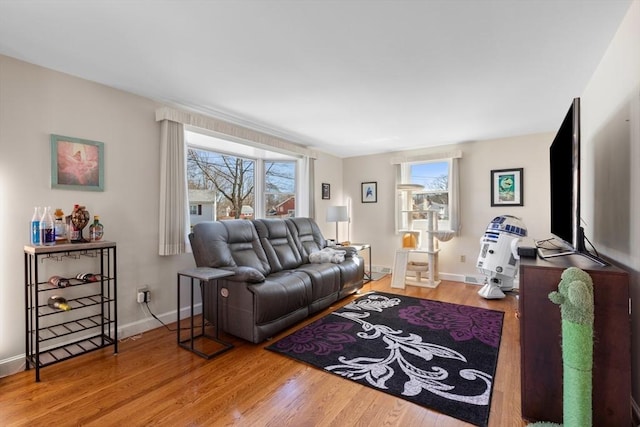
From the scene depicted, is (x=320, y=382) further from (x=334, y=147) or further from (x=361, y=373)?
(x=334, y=147)

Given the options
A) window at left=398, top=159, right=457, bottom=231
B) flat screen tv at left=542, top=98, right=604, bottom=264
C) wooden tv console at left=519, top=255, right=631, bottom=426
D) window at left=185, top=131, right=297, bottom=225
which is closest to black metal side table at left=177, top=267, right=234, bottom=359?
window at left=185, top=131, right=297, bottom=225

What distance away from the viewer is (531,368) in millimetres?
1638

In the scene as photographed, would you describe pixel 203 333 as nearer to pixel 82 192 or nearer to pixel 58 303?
pixel 58 303

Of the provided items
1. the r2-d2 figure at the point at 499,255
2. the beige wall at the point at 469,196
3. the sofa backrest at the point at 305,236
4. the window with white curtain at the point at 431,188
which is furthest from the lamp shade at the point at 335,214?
the r2-d2 figure at the point at 499,255

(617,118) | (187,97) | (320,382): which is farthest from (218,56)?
(617,118)

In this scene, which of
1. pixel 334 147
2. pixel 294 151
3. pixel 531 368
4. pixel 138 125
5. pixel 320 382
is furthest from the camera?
pixel 334 147

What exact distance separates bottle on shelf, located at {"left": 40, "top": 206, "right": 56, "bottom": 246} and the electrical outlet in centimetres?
88

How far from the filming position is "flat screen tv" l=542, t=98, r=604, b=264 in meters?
1.70

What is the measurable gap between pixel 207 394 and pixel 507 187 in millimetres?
4602

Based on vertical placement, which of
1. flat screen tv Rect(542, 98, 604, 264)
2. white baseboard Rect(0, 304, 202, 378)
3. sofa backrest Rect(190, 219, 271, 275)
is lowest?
white baseboard Rect(0, 304, 202, 378)

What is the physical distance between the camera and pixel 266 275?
3299 mm

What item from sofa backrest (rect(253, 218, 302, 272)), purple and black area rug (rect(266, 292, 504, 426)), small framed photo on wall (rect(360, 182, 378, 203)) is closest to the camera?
purple and black area rug (rect(266, 292, 504, 426))

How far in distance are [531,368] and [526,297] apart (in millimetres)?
377

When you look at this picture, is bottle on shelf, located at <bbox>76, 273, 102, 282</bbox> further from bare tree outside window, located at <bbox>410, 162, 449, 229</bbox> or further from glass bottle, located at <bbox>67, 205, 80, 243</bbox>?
bare tree outside window, located at <bbox>410, 162, 449, 229</bbox>
